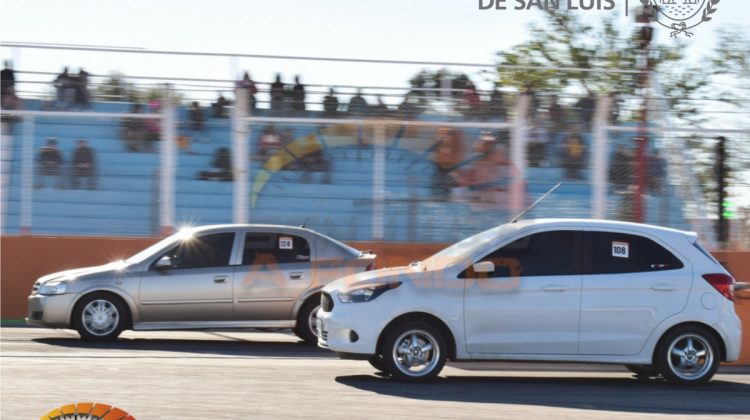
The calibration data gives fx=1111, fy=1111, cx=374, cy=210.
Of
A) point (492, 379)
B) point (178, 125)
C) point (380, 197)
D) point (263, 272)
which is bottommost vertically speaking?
point (492, 379)

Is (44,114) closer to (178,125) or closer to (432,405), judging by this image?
(178,125)

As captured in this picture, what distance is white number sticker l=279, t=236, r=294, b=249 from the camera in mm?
13688

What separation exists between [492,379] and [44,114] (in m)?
9.48

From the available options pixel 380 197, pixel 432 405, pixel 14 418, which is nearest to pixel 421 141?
pixel 380 197

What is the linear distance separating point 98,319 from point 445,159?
242 inches

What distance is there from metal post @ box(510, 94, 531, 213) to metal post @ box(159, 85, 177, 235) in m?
5.16

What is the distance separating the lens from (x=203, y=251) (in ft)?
44.6

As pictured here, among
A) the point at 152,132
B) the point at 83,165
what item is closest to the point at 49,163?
the point at 83,165

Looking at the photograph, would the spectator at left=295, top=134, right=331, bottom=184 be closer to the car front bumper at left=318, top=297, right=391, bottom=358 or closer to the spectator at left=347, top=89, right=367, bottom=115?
the spectator at left=347, top=89, right=367, bottom=115

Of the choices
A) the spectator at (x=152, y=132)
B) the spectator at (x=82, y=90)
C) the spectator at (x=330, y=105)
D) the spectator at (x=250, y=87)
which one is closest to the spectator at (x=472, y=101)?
the spectator at (x=330, y=105)

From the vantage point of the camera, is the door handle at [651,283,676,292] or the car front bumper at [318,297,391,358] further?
the door handle at [651,283,676,292]

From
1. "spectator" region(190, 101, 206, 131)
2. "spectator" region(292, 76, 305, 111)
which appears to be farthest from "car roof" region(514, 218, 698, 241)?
"spectator" region(190, 101, 206, 131)

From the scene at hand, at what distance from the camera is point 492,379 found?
1053cm

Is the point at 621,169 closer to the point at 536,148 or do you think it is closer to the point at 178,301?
the point at 536,148
